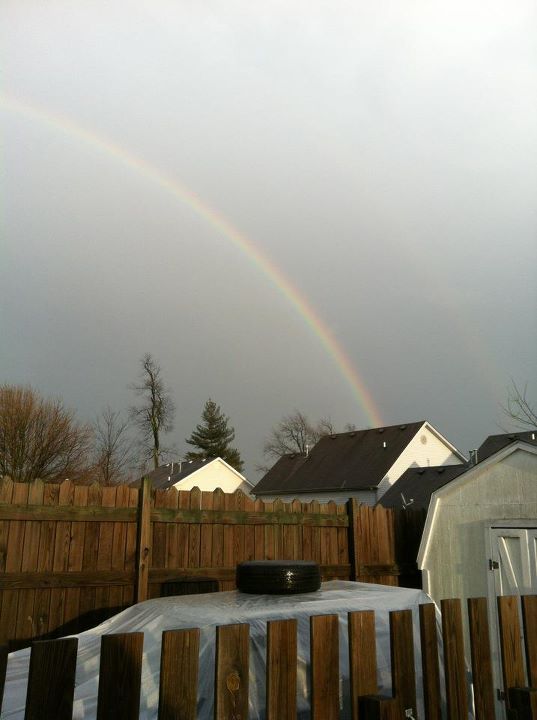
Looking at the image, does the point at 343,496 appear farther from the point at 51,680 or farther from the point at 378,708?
the point at 51,680

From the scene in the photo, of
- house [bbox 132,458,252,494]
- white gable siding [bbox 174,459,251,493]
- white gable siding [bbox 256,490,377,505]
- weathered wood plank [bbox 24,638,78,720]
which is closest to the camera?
weathered wood plank [bbox 24,638,78,720]

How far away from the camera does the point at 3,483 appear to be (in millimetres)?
6340

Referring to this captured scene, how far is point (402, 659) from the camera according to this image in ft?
6.22

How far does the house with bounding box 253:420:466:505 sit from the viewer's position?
1272 inches

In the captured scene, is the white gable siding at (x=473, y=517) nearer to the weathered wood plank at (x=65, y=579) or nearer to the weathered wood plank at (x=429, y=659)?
the weathered wood plank at (x=65, y=579)

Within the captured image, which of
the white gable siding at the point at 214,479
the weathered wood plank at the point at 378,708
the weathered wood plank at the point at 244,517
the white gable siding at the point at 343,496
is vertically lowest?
the weathered wood plank at the point at 378,708

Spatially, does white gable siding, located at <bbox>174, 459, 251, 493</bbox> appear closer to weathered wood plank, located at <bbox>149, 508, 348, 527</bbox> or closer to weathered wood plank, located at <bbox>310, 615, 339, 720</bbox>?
weathered wood plank, located at <bbox>149, 508, 348, 527</bbox>

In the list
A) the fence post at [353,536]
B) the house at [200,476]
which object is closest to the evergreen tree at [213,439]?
the house at [200,476]

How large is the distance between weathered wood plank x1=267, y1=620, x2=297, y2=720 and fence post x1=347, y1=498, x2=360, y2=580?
728 cm

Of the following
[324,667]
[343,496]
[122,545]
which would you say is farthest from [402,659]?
[343,496]

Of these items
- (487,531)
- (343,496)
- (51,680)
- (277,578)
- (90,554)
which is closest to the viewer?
(51,680)

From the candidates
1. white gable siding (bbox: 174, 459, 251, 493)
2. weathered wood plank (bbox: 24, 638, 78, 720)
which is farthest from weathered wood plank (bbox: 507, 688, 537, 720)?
white gable siding (bbox: 174, 459, 251, 493)

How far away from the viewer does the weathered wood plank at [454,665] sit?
205cm

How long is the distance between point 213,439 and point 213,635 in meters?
56.5
